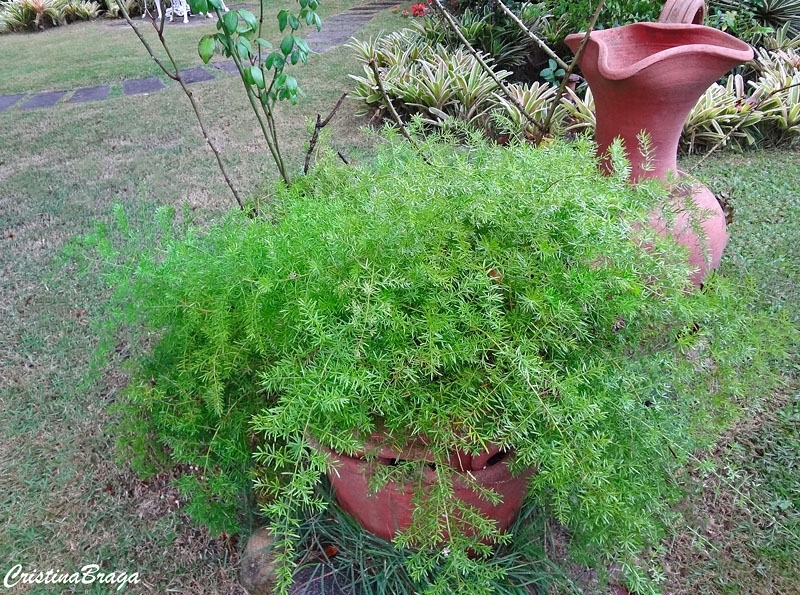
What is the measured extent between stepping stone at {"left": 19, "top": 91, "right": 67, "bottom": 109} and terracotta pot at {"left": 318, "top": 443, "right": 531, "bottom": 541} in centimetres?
477

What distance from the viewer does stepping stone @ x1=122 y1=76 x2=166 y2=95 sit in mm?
4764

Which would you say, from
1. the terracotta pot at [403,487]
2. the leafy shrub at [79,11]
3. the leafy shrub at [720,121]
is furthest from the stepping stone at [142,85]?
the terracotta pot at [403,487]

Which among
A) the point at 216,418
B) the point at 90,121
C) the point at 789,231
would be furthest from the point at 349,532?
the point at 90,121

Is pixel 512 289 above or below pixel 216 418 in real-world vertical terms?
above

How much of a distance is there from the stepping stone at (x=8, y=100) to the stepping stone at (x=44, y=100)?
0.12 m

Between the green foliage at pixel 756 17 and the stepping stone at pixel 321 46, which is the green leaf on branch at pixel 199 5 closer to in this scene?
the green foliage at pixel 756 17

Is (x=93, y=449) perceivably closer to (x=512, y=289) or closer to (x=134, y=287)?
(x=134, y=287)

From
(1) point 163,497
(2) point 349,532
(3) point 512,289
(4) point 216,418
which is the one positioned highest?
(3) point 512,289

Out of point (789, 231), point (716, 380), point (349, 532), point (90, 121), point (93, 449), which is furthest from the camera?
point (90, 121)

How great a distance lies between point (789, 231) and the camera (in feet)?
8.38

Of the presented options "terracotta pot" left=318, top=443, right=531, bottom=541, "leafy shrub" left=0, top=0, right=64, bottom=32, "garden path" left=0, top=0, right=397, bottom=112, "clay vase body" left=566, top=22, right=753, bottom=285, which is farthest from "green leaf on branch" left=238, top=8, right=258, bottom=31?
"leafy shrub" left=0, top=0, right=64, bottom=32

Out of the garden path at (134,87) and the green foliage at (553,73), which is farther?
the garden path at (134,87)

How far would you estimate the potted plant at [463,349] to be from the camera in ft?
3.17

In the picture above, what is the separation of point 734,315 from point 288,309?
912 mm
